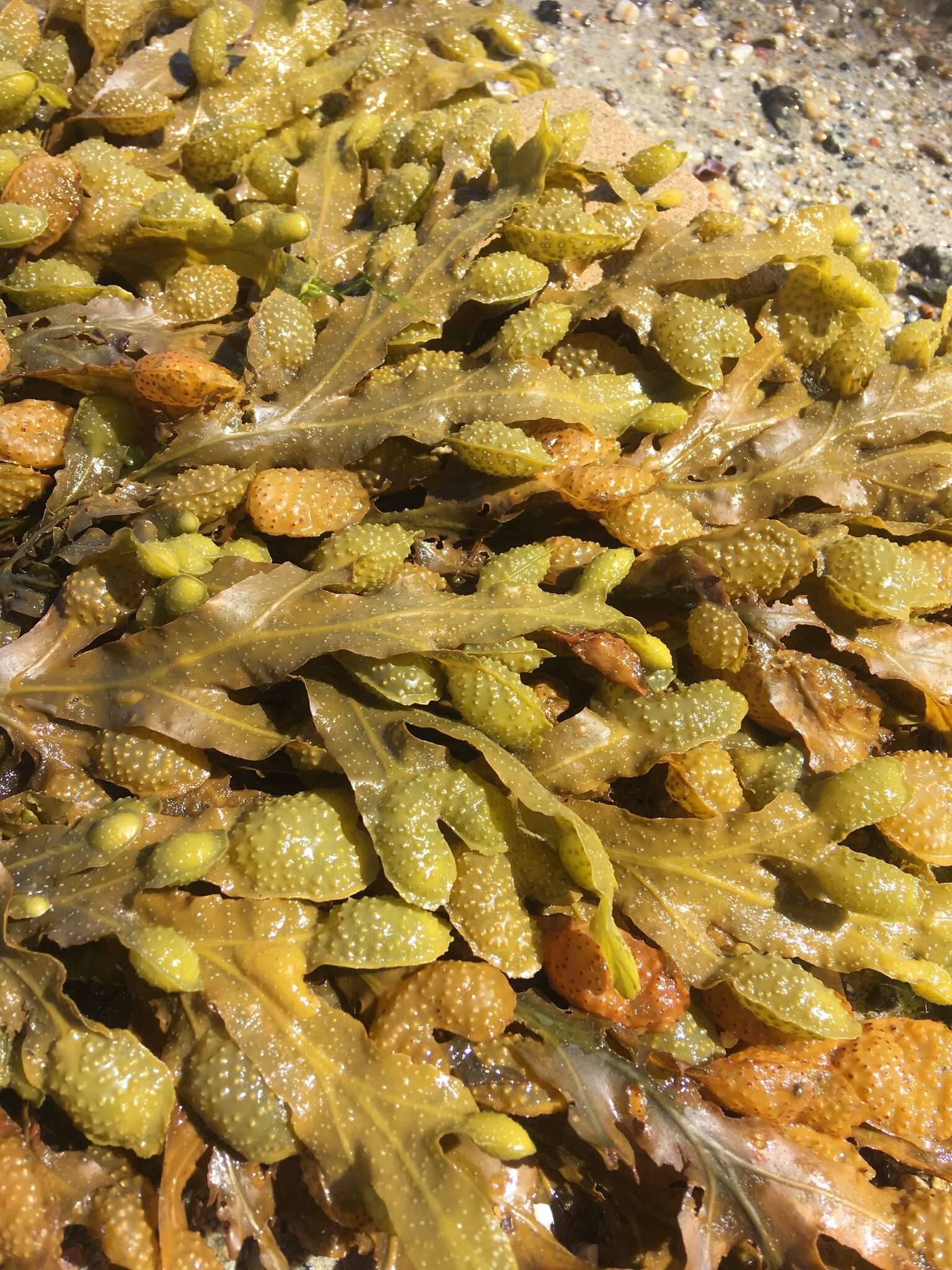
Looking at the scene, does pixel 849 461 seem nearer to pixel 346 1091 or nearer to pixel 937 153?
pixel 346 1091

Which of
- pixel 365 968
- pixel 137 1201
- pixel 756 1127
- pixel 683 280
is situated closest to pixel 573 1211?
pixel 756 1127

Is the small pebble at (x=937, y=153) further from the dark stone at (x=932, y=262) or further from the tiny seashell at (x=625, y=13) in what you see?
the tiny seashell at (x=625, y=13)

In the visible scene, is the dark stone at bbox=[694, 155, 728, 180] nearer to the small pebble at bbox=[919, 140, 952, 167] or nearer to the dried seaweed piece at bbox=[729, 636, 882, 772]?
the small pebble at bbox=[919, 140, 952, 167]

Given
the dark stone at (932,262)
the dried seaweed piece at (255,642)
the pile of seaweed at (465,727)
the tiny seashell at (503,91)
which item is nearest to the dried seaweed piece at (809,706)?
the pile of seaweed at (465,727)

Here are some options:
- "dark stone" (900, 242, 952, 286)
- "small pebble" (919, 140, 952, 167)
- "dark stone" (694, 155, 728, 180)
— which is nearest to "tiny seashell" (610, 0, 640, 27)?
"dark stone" (694, 155, 728, 180)

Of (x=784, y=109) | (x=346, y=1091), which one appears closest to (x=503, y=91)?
(x=784, y=109)
